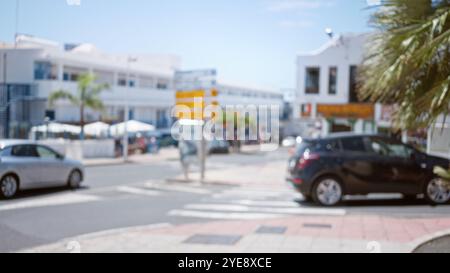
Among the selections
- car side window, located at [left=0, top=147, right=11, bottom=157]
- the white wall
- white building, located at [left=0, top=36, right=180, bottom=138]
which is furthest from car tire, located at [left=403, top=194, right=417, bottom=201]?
car side window, located at [left=0, top=147, right=11, bottom=157]

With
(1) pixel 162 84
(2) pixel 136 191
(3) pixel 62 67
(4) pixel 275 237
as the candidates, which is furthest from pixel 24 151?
(1) pixel 162 84

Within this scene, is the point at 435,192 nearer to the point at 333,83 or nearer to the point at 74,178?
the point at 333,83

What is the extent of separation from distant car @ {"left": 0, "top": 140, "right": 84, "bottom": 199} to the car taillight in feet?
15.6

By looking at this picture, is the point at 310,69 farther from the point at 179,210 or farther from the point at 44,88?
the point at 179,210

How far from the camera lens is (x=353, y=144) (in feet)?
35.8

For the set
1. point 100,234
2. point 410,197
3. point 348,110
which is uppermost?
point 348,110

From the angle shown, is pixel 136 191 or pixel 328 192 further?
pixel 136 191

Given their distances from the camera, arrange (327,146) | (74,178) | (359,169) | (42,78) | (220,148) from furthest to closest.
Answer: (220,148)
(327,146)
(74,178)
(359,169)
(42,78)

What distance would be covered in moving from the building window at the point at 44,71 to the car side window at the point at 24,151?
1006 mm

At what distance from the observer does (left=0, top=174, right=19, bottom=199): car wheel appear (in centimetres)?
627

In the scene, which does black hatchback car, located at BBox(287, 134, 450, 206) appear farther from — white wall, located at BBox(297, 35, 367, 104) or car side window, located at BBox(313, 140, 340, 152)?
white wall, located at BBox(297, 35, 367, 104)

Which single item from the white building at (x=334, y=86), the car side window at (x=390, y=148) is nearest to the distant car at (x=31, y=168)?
the white building at (x=334, y=86)

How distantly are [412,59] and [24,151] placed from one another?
5.02 m

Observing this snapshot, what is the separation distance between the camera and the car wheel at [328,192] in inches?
450
